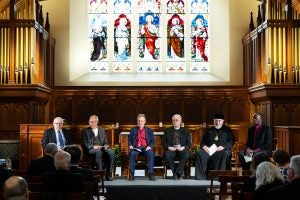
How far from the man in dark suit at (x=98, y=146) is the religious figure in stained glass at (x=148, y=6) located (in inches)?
257

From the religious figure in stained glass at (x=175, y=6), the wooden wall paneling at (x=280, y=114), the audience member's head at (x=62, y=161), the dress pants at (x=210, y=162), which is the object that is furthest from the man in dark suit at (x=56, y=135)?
the religious figure in stained glass at (x=175, y=6)

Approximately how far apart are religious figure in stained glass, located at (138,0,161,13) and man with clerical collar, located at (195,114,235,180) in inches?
257

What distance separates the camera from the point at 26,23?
1531cm

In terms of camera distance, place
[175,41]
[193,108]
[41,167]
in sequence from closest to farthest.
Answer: [41,167] < [193,108] < [175,41]

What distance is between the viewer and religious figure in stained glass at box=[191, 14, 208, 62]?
721 inches

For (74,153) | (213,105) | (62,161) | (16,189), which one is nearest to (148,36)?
(213,105)

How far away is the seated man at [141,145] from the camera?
12198mm

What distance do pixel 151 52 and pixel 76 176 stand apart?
1155 centimetres

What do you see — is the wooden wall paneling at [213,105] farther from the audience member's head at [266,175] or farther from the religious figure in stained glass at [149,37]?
the audience member's head at [266,175]

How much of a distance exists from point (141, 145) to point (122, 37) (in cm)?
645

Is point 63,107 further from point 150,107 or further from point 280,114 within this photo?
point 280,114

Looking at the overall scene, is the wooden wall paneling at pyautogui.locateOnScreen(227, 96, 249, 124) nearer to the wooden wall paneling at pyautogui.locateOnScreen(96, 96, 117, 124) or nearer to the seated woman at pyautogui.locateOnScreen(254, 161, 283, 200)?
the wooden wall paneling at pyautogui.locateOnScreen(96, 96, 117, 124)

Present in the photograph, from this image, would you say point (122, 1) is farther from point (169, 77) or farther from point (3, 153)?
point (3, 153)

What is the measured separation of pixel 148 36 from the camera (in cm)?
1841
